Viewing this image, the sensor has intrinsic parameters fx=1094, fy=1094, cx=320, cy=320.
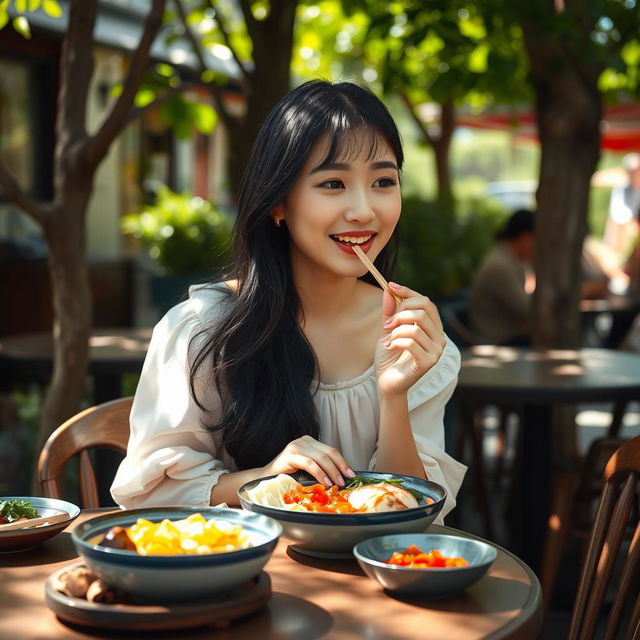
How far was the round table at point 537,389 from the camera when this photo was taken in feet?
13.8

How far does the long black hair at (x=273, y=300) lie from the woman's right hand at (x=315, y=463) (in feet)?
0.79

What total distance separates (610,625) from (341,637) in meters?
1.02

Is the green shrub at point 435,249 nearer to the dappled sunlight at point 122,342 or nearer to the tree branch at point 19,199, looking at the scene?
the dappled sunlight at point 122,342

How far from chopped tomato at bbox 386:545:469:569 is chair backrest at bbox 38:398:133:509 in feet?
3.66

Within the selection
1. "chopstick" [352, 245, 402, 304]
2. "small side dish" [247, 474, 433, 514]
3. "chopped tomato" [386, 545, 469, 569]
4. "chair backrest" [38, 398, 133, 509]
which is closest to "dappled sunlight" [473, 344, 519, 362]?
"chair backrest" [38, 398, 133, 509]

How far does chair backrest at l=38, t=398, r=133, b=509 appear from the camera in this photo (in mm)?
2582

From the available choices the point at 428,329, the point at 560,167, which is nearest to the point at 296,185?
the point at 428,329

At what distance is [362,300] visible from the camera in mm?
2775

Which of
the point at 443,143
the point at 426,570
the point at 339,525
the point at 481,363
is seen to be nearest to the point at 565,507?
the point at 481,363

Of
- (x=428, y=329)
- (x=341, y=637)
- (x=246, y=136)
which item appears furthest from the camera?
(x=246, y=136)

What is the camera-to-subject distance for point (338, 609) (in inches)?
64.9

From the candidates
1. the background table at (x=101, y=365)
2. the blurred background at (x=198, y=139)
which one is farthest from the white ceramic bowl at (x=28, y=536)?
the background table at (x=101, y=365)

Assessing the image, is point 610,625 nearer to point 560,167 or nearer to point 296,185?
point 296,185

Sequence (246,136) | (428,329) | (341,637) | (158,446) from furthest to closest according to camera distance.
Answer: (246,136) < (158,446) < (428,329) < (341,637)
